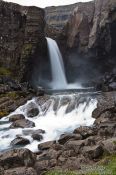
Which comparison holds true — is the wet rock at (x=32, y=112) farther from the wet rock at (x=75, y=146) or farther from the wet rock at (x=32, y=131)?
the wet rock at (x=75, y=146)

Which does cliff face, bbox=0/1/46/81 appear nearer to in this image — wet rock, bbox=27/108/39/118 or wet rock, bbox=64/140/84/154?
wet rock, bbox=27/108/39/118

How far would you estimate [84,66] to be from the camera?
8944 cm

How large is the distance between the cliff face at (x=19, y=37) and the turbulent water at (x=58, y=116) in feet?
72.2

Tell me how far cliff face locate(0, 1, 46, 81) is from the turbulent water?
22.0 meters

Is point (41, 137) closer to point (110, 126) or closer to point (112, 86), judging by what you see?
point (110, 126)

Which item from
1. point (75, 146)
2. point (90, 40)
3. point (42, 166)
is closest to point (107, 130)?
point (75, 146)

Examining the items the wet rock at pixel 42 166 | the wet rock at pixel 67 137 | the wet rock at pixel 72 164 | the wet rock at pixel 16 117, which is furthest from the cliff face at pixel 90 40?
the wet rock at pixel 72 164

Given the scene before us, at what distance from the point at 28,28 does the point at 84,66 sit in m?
17.8

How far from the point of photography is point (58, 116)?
51.6 meters

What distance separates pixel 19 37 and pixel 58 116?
3473cm

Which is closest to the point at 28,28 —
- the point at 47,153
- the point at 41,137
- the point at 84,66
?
the point at 84,66

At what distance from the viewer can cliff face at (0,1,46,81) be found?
78.9 m

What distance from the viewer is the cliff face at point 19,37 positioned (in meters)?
78.9

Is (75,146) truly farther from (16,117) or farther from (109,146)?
(16,117)
